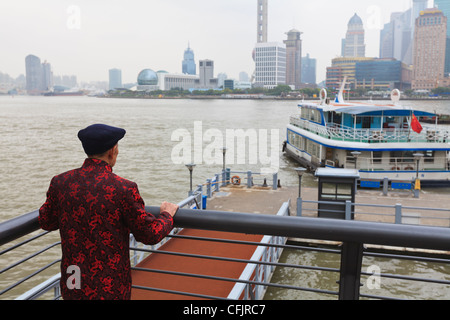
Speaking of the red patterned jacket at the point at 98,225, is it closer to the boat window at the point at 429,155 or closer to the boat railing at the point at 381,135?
the boat railing at the point at 381,135

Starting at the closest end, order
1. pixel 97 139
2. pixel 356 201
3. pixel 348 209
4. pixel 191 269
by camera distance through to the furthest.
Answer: pixel 97 139 → pixel 191 269 → pixel 348 209 → pixel 356 201

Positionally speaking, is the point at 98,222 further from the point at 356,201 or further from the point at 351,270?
the point at 356,201

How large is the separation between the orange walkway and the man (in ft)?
19.7

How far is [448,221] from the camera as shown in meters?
15.8

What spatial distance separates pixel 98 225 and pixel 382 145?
25.3 metres

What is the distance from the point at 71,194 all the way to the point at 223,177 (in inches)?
825

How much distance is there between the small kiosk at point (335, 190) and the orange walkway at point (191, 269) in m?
3.53

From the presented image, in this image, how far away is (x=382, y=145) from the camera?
1018 inches

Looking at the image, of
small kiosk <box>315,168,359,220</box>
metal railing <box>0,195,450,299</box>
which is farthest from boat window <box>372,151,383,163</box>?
metal railing <box>0,195,450,299</box>

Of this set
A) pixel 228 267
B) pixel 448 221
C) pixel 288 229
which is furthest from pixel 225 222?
pixel 448 221

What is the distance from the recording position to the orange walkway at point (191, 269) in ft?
30.3

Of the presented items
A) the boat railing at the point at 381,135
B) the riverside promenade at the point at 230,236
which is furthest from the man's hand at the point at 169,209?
the boat railing at the point at 381,135

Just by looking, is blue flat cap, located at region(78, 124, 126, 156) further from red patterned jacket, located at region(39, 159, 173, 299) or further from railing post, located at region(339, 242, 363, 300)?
railing post, located at region(339, 242, 363, 300)

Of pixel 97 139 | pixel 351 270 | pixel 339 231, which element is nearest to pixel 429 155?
pixel 351 270
